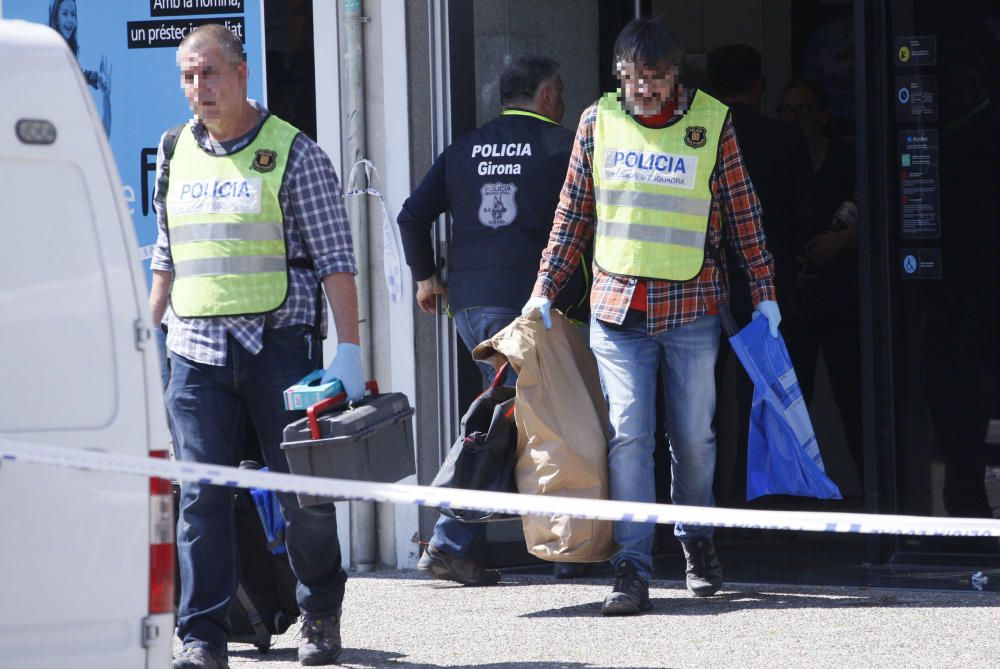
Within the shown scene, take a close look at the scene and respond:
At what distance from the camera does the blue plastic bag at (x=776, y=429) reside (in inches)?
228

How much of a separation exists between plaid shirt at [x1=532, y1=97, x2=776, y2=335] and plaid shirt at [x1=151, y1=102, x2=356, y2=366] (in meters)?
1.07

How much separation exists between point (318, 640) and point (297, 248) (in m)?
1.22

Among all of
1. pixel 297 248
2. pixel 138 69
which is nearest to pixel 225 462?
pixel 297 248

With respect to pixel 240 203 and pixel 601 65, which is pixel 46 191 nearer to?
pixel 240 203

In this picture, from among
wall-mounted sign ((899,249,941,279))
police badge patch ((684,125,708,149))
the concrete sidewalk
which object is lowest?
the concrete sidewalk

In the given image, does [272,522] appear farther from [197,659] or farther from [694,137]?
[694,137]

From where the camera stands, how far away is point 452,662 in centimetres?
532

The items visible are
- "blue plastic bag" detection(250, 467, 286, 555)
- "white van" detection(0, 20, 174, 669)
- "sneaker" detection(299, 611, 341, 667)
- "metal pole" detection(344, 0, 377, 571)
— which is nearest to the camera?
"white van" detection(0, 20, 174, 669)

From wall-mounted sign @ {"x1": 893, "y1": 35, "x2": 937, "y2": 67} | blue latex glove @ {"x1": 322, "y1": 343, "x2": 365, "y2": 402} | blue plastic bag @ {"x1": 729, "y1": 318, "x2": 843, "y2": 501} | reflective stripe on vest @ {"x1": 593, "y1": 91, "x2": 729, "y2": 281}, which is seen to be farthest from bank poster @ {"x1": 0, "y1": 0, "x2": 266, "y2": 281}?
wall-mounted sign @ {"x1": 893, "y1": 35, "x2": 937, "y2": 67}

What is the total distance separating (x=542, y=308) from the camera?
5898 millimetres

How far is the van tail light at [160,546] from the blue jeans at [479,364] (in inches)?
110

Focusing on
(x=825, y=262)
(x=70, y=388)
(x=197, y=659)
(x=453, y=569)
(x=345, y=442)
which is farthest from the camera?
Answer: (x=825, y=262)

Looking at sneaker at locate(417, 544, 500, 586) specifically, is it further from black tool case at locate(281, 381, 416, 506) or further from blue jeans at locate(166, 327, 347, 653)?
black tool case at locate(281, 381, 416, 506)

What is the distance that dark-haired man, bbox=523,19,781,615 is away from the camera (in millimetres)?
5770
